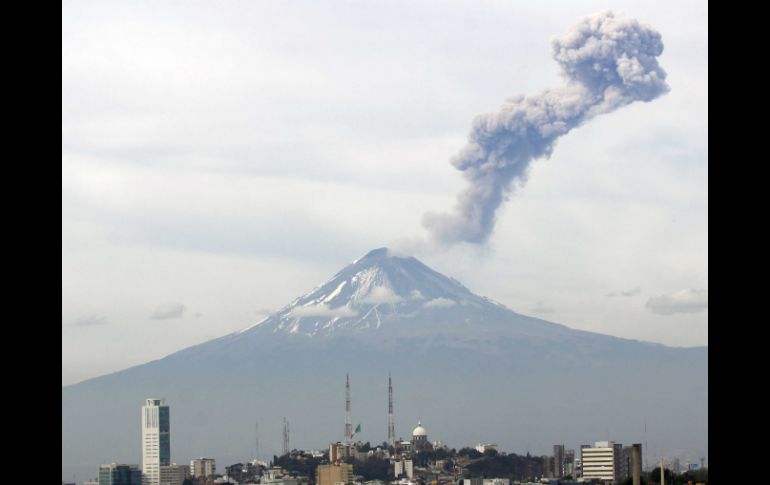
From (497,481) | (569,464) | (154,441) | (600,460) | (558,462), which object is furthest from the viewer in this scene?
(154,441)

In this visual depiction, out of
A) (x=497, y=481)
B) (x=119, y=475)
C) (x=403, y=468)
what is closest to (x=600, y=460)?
(x=497, y=481)

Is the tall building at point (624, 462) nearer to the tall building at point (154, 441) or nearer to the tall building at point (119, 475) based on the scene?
the tall building at point (154, 441)

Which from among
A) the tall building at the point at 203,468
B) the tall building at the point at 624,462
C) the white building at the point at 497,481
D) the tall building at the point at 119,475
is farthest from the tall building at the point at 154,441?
the tall building at the point at 624,462

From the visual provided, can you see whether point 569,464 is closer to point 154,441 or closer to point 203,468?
point 203,468

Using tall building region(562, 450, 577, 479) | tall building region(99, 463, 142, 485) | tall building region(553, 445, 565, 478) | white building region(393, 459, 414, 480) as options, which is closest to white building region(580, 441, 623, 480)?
tall building region(562, 450, 577, 479)
